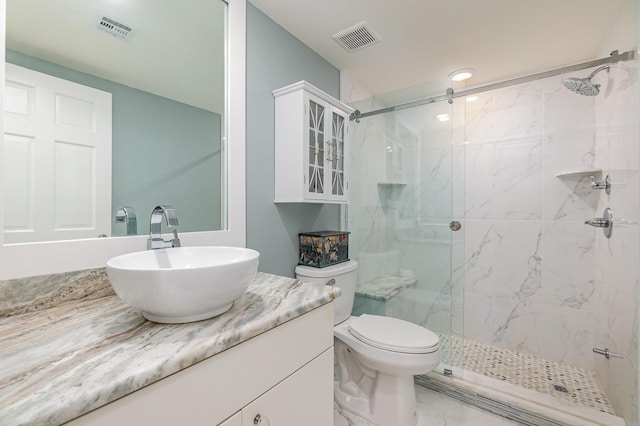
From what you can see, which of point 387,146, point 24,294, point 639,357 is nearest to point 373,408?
point 639,357

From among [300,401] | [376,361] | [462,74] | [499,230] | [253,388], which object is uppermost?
[462,74]

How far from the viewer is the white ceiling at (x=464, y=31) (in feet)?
4.85

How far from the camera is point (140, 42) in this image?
44.3 inches

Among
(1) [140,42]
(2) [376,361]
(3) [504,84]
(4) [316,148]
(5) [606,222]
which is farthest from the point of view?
(3) [504,84]

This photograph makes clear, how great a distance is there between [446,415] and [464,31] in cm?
221

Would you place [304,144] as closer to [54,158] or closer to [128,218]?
[128,218]

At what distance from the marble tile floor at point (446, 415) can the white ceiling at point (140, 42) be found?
1741mm

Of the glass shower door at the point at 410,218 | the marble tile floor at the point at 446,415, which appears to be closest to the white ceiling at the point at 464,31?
the glass shower door at the point at 410,218

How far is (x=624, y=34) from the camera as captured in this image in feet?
4.70

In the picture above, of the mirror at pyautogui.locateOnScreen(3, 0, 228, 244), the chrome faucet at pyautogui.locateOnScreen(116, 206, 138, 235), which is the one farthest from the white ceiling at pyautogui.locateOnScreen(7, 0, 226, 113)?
the chrome faucet at pyautogui.locateOnScreen(116, 206, 138, 235)

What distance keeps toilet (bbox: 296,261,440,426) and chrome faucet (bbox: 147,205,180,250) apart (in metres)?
0.84

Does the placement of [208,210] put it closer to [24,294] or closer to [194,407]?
[24,294]

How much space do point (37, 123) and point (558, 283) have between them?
294cm

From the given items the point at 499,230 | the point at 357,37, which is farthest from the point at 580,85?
the point at 357,37
